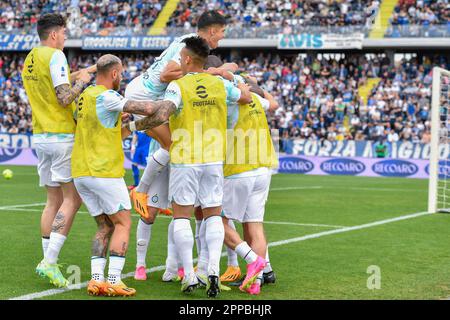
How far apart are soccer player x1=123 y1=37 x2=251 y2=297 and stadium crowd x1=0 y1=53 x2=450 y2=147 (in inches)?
955

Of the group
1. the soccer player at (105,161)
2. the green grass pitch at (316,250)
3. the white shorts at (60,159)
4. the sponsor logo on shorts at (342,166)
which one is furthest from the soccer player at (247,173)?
the sponsor logo on shorts at (342,166)

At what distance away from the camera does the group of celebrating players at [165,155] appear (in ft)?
22.3

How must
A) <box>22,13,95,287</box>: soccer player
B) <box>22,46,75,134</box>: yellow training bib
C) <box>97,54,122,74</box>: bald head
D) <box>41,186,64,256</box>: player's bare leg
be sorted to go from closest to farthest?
1. <box>97,54,122,74</box>: bald head
2. <box>22,13,95,287</box>: soccer player
3. <box>22,46,75,134</box>: yellow training bib
4. <box>41,186,64,256</box>: player's bare leg

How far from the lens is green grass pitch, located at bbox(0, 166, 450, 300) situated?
7.11 metres

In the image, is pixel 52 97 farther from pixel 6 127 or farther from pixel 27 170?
pixel 6 127

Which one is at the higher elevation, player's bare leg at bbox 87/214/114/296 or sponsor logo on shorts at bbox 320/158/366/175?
player's bare leg at bbox 87/214/114/296

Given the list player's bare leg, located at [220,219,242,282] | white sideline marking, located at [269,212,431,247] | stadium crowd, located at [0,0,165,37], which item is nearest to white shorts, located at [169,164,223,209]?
player's bare leg, located at [220,219,242,282]

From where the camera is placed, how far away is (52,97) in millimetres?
7531

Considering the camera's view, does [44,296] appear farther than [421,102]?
No

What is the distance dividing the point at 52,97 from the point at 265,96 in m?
2.15

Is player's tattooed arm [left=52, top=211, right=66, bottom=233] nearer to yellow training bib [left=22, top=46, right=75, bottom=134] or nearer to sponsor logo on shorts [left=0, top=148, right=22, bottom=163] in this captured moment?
yellow training bib [left=22, top=46, right=75, bottom=134]

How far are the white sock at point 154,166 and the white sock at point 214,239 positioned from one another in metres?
1.07

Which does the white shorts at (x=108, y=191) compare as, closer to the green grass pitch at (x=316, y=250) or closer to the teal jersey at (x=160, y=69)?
the green grass pitch at (x=316, y=250)

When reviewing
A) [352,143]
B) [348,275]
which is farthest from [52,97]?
[352,143]
